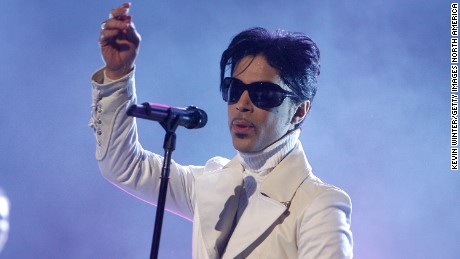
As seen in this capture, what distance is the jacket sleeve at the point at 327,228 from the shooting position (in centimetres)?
247

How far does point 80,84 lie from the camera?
4.56m

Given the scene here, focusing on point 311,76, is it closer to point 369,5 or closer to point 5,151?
point 369,5

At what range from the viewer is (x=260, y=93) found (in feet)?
9.30

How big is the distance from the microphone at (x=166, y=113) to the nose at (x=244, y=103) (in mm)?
554

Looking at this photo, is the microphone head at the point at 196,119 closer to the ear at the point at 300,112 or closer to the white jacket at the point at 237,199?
the white jacket at the point at 237,199

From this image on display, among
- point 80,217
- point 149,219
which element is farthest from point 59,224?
point 149,219

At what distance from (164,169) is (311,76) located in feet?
3.54

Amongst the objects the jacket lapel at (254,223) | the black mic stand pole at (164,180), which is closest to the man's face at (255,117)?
the jacket lapel at (254,223)

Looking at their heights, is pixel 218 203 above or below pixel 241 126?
below

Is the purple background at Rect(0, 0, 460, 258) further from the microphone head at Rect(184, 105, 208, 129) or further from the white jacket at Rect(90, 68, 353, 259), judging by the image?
the microphone head at Rect(184, 105, 208, 129)

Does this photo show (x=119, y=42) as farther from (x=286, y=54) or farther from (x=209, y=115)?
(x=209, y=115)

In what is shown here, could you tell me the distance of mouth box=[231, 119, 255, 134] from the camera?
9.30 feet

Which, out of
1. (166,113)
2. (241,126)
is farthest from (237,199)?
(166,113)

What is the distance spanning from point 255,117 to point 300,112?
32 cm
